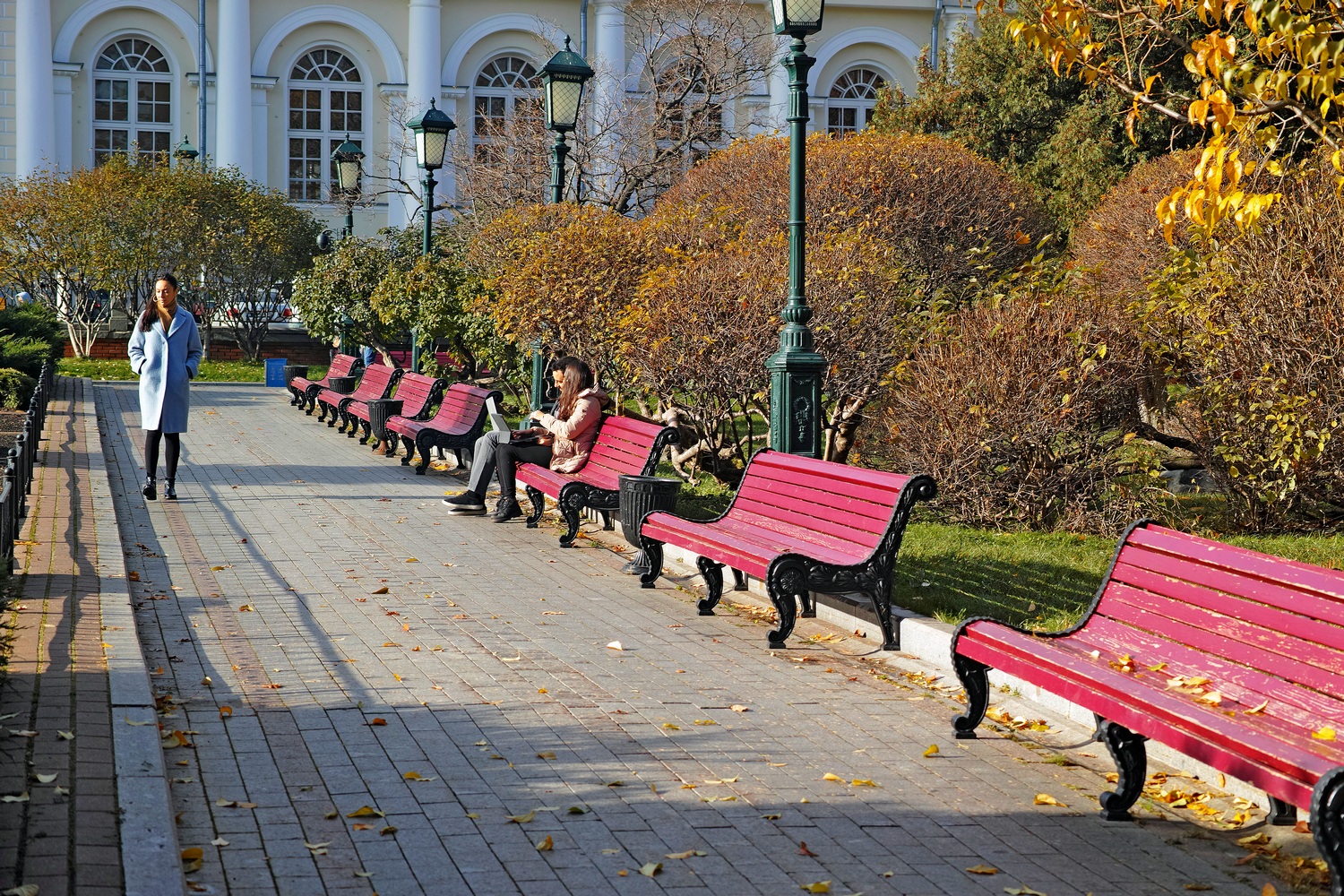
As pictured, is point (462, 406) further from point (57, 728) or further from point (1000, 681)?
point (57, 728)

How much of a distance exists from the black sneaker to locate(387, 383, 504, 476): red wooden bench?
1.43 metres

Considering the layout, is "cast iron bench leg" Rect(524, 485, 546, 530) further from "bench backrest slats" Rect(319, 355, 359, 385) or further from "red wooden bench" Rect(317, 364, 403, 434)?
"bench backrest slats" Rect(319, 355, 359, 385)

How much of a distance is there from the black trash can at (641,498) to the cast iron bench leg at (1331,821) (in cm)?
526

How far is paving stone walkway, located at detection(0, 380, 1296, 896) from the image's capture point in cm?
394

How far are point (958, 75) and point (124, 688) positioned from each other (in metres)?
22.9

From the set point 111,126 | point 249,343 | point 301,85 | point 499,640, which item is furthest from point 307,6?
point 499,640

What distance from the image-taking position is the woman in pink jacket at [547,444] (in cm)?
1020

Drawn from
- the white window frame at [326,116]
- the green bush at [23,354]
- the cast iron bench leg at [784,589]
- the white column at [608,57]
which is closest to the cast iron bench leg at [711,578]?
the cast iron bench leg at [784,589]

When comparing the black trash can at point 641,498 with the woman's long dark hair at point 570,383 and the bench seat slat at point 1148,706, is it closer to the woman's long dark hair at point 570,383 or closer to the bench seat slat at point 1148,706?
the woman's long dark hair at point 570,383

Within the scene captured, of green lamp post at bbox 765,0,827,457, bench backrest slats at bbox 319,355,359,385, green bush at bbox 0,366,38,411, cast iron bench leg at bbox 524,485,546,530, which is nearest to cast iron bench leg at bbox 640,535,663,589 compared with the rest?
green lamp post at bbox 765,0,827,457

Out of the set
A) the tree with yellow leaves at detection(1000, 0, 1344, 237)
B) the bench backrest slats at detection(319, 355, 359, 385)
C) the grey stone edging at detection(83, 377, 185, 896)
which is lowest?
the grey stone edging at detection(83, 377, 185, 896)

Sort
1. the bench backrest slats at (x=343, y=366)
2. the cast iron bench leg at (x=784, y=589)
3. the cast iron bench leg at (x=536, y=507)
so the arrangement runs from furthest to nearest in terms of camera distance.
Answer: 1. the bench backrest slats at (x=343, y=366)
2. the cast iron bench leg at (x=536, y=507)
3. the cast iron bench leg at (x=784, y=589)

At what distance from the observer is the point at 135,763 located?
4441 millimetres

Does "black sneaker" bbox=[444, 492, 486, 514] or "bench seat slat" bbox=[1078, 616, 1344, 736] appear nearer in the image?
"bench seat slat" bbox=[1078, 616, 1344, 736]
